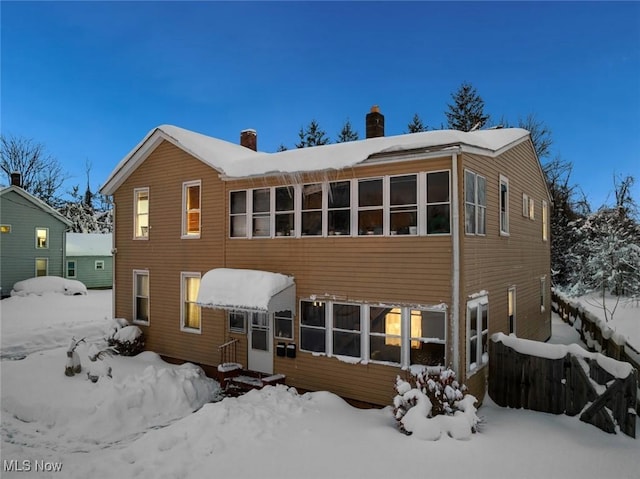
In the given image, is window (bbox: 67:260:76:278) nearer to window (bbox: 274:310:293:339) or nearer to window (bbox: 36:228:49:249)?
window (bbox: 36:228:49:249)

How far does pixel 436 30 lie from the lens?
249 feet

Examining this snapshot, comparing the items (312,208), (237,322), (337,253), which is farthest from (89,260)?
(337,253)

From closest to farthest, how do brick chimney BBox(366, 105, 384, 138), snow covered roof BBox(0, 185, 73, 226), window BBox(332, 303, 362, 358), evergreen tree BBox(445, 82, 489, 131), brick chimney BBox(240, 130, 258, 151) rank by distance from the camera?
window BBox(332, 303, 362, 358) < brick chimney BBox(366, 105, 384, 138) < brick chimney BBox(240, 130, 258, 151) < snow covered roof BBox(0, 185, 73, 226) < evergreen tree BBox(445, 82, 489, 131)

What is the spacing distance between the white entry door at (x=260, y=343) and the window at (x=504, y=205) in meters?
7.03

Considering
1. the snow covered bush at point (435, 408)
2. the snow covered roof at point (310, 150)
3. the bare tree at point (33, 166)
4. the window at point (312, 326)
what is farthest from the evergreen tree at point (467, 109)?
the bare tree at point (33, 166)

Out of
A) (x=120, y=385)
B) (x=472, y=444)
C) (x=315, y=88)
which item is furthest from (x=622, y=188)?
(x=315, y=88)

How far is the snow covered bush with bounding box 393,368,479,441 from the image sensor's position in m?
7.31

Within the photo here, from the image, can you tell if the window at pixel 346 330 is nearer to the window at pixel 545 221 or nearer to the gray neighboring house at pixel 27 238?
the window at pixel 545 221

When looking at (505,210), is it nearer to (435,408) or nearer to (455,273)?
(455,273)

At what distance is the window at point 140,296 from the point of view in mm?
14375

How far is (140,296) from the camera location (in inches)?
572

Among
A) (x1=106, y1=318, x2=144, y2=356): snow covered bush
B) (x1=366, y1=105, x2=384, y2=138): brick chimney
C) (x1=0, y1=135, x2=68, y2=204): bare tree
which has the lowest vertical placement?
(x1=106, y1=318, x2=144, y2=356): snow covered bush

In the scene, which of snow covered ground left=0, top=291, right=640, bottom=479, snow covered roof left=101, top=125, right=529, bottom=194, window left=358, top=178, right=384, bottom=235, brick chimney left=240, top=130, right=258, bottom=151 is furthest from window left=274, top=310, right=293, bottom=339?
brick chimney left=240, top=130, right=258, bottom=151

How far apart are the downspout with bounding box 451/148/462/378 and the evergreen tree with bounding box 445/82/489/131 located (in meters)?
29.7
